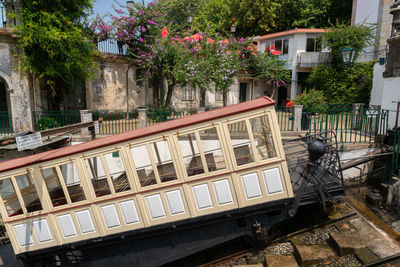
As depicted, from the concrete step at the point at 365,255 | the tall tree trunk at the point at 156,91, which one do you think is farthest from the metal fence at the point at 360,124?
the tall tree trunk at the point at 156,91

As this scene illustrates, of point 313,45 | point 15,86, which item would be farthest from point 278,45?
point 15,86

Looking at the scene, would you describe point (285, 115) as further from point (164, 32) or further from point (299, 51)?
point (299, 51)

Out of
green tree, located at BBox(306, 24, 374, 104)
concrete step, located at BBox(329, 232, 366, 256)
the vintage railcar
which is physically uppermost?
green tree, located at BBox(306, 24, 374, 104)

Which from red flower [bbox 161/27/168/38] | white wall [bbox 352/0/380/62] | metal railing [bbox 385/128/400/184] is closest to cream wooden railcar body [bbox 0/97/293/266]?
metal railing [bbox 385/128/400/184]

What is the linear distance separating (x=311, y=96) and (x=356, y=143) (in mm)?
8379

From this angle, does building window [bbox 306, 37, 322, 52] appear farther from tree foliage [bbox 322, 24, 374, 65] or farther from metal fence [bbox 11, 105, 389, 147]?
metal fence [bbox 11, 105, 389, 147]

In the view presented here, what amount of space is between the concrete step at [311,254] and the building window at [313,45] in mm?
19613

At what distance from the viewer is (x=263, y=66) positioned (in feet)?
70.1

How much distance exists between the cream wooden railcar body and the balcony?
17743 mm

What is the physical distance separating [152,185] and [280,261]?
145 inches

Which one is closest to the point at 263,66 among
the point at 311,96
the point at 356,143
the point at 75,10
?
the point at 311,96

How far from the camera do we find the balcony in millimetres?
20984

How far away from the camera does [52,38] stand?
12.3 metres

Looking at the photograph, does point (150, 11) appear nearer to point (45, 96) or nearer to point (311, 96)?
point (45, 96)
